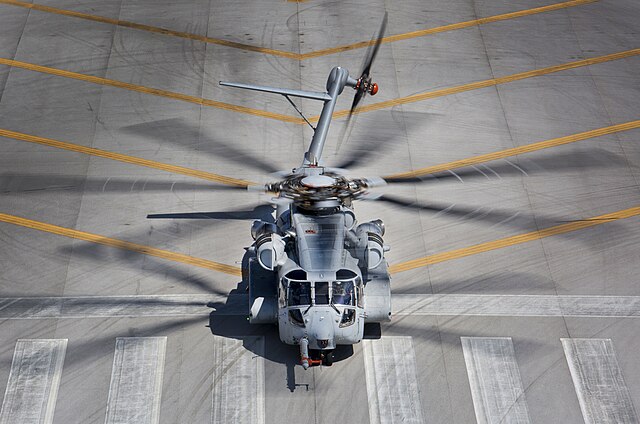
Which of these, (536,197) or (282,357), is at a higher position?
(536,197)

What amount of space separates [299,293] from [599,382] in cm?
1073

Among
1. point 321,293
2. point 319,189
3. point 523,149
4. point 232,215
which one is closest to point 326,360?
point 321,293

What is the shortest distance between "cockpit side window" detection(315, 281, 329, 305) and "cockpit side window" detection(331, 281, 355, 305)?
0.20 meters

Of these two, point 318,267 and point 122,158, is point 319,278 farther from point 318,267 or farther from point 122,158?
point 122,158

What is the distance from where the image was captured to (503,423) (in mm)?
19016

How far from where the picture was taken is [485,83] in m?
30.6

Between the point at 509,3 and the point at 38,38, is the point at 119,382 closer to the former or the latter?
the point at 38,38

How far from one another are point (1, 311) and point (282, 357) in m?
A: 10.4

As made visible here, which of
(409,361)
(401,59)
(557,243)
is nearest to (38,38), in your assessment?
(401,59)

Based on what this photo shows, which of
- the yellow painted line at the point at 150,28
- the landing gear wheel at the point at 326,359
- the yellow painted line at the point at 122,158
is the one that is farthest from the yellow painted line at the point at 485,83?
the landing gear wheel at the point at 326,359

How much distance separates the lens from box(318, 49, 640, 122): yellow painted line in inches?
1153

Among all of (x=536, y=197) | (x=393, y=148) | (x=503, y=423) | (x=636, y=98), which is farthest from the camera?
(x=636, y=98)

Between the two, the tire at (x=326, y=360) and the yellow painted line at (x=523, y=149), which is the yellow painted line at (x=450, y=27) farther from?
the tire at (x=326, y=360)

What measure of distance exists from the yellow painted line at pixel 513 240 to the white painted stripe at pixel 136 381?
9.38m
